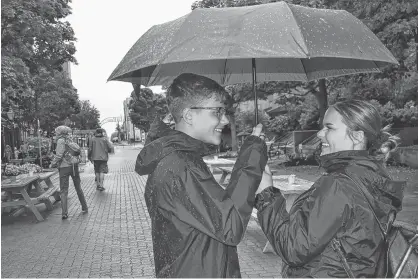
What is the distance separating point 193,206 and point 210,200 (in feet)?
0.22

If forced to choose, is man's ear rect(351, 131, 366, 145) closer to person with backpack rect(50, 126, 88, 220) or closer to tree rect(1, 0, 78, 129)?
person with backpack rect(50, 126, 88, 220)

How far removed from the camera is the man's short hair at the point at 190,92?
1912 mm

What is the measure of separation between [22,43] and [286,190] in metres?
10.5

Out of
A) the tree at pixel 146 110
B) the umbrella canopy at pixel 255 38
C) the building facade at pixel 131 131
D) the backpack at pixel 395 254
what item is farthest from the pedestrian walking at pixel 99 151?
the building facade at pixel 131 131

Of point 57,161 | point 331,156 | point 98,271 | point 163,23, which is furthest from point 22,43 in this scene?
point 331,156

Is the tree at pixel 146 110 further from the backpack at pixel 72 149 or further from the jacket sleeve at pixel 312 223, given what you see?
the jacket sleeve at pixel 312 223

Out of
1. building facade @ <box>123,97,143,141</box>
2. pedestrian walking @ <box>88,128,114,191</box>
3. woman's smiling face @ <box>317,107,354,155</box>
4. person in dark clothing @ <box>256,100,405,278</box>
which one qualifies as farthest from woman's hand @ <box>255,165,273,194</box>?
building facade @ <box>123,97,143,141</box>

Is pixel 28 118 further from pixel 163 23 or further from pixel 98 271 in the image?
pixel 163 23

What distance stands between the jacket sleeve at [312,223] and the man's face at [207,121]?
43 cm

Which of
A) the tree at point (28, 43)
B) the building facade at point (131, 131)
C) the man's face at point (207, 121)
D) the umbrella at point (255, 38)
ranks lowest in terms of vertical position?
the building facade at point (131, 131)

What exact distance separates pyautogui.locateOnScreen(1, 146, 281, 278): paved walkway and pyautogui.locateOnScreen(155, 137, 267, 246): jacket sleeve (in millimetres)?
3782

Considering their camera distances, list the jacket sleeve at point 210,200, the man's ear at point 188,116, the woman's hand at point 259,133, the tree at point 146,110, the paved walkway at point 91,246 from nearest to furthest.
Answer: the jacket sleeve at point 210,200 < the man's ear at point 188,116 < the woman's hand at point 259,133 < the paved walkway at point 91,246 < the tree at point 146,110

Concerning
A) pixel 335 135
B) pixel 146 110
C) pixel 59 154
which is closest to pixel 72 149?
pixel 59 154

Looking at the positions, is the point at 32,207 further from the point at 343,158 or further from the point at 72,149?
the point at 343,158
